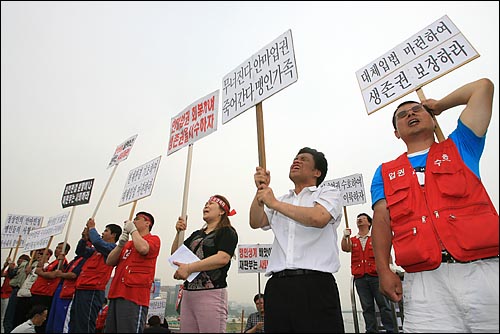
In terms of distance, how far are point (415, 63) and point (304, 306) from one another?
2.79m

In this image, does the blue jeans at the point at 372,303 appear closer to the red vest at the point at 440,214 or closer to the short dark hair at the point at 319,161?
the short dark hair at the point at 319,161

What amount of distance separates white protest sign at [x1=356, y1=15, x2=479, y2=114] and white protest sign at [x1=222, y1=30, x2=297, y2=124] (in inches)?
45.5

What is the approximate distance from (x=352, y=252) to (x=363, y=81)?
323cm

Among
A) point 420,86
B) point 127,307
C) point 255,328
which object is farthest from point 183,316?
point 255,328

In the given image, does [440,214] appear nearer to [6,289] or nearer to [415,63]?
[415,63]

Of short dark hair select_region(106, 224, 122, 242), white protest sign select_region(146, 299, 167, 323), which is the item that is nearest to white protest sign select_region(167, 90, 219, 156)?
short dark hair select_region(106, 224, 122, 242)

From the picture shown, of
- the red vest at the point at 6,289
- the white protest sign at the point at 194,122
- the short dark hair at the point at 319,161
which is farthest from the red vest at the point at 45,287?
the short dark hair at the point at 319,161

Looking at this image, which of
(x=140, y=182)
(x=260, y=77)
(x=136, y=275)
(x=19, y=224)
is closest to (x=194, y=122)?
(x=260, y=77)

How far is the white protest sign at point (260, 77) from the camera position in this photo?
3.48m

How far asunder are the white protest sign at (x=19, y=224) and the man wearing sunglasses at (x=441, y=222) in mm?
10362

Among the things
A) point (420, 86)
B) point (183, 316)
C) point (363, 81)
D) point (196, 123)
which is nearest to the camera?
point (183, 316)

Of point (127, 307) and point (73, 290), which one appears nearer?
point (127, 307)

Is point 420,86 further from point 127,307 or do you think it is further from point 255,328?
point 255,328

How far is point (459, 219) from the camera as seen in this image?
6.73ft
